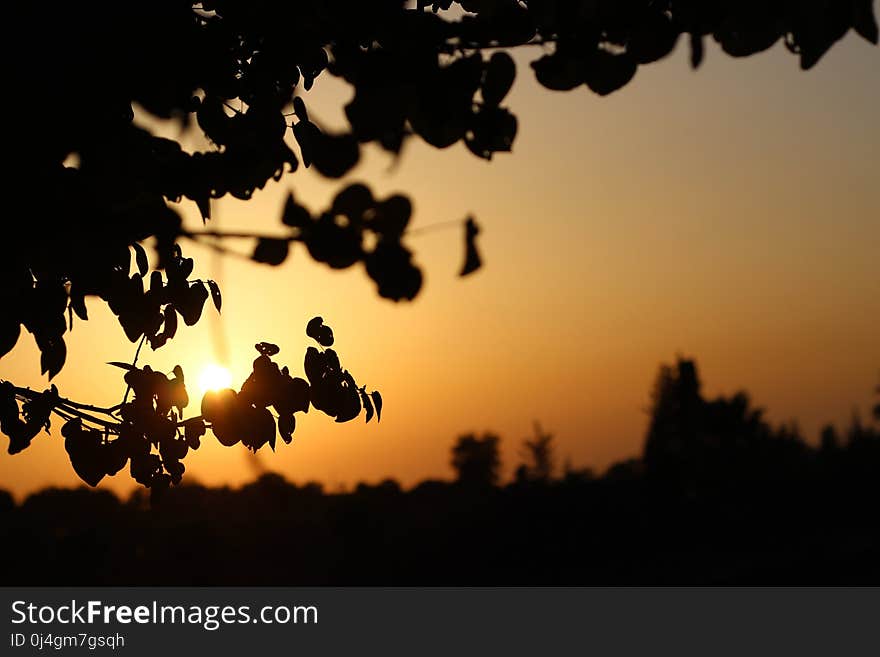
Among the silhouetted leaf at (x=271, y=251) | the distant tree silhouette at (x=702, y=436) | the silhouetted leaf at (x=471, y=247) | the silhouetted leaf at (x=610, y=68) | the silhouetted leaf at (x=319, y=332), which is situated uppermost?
the distant tree silhouette at (x=702, y=436)

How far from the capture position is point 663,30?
2875mm

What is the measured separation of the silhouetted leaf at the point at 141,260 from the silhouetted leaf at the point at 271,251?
1240mm

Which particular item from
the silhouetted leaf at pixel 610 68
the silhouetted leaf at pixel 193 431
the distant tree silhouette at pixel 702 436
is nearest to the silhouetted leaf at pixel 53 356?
the silhouetted leaf at pixel 193 431

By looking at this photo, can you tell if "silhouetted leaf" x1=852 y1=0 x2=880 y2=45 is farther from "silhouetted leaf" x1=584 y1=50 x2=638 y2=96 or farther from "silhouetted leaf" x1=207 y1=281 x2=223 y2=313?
"silhouetted leaf" x1=207 y1=281 x2=223 y2=313

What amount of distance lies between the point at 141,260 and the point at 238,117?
2.52 feet

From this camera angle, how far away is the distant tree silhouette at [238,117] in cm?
246

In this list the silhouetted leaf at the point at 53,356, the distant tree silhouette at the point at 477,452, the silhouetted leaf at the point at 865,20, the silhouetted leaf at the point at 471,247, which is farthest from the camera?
the distant tree silhouette at the point at 477,452

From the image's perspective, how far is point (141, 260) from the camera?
13.1 feet

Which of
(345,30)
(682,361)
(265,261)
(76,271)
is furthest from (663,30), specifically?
(682,361)

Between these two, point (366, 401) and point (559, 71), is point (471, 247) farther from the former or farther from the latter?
point (366, 401)

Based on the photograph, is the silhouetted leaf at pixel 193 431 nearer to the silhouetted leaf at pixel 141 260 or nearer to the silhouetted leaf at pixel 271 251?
the silhouetted leaf at pixel 141 260

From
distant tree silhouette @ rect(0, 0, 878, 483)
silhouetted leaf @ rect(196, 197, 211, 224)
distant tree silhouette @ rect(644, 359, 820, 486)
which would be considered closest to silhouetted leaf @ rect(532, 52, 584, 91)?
distant tree silhouette @ rect(0, 0, 878, 483)

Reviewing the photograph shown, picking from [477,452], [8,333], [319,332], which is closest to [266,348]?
[319,332]

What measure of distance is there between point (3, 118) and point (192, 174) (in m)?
0.92
